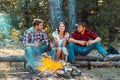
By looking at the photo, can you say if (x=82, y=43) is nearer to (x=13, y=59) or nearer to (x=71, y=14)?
(x=13, y=59)

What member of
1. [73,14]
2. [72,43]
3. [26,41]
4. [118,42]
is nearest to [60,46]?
[72,43]

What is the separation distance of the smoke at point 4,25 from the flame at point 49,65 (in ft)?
25.6

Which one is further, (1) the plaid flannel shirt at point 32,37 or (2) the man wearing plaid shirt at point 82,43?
(2) the man wearing plaid shirt at point 82,43

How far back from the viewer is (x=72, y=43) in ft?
30.4

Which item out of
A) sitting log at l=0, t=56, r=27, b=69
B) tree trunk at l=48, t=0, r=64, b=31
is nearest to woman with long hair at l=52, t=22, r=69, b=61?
sitting log at l=0, t=56, r=27, b=69

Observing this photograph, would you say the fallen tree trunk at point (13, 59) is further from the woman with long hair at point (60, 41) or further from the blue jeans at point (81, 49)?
the blue jeans at point (81, 49)

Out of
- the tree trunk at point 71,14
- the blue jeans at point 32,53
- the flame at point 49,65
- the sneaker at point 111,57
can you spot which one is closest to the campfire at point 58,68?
the flame at point 49,65

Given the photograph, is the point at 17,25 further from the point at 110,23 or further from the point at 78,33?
the point at 78,33

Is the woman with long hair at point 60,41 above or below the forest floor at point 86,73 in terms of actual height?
above

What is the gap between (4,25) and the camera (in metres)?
17.4

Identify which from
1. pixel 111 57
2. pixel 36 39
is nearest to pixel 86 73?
pixel 111 57

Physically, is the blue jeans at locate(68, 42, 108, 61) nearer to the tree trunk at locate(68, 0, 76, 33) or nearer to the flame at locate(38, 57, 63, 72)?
the flame at locate(38, 57, 63, 72)

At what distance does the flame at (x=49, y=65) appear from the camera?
838 centimetres

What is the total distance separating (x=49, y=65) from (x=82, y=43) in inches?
50.9
